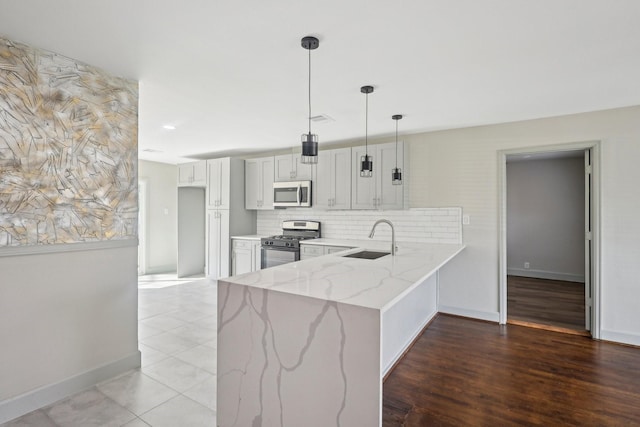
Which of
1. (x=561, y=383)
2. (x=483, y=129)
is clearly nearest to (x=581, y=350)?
(x=561, y=383)

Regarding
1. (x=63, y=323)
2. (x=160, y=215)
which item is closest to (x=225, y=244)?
(x=160, y=215)

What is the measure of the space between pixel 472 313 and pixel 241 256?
3530mm

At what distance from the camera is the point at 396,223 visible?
14.8 ft

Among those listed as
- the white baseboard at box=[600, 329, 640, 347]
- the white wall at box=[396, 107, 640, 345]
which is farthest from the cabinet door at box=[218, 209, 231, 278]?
the white baseboard at box=[600, 329, 640, 347]

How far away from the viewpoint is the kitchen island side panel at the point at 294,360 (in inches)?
55.5

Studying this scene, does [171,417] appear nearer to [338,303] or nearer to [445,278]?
[338,303]

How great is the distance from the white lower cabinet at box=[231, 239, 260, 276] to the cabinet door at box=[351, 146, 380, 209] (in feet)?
5.89

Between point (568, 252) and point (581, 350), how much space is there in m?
3.62

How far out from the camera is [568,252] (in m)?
6.00

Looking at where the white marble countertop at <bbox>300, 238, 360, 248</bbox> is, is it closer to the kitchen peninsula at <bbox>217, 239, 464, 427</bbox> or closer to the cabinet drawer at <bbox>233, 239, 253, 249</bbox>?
the cabinet drawer at <bbox>233, 239, 253, 249</bbox>

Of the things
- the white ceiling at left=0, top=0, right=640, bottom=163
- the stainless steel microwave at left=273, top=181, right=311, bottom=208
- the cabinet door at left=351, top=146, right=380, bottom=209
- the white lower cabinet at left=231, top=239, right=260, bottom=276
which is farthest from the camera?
the white lower cabinet at left=231, top=239, right=260, bottom=276

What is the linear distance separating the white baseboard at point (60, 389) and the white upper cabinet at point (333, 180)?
117 inches

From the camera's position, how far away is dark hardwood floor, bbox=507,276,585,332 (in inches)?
153

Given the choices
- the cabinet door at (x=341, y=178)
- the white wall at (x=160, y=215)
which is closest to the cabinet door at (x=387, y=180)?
the cabinet door at (x=341, y=178)
